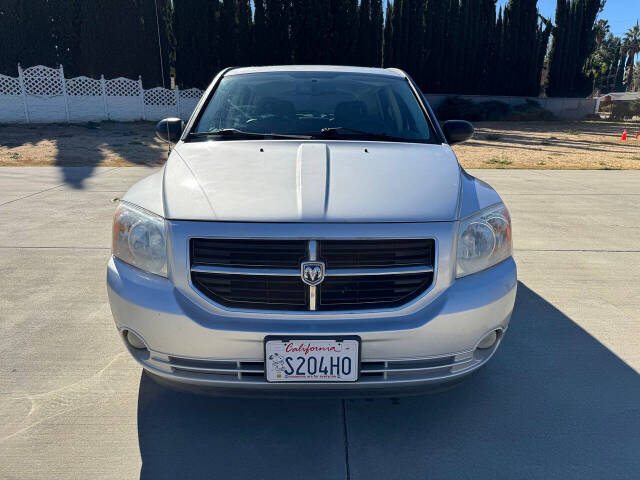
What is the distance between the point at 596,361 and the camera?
2771mm

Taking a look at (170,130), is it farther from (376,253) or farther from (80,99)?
(80,99)

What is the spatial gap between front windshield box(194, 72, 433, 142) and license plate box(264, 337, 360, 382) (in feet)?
4.82

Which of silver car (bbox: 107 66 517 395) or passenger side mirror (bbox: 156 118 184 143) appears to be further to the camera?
passenger side mirror (bbox: 156 118 184 143)

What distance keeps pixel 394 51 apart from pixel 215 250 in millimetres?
25246

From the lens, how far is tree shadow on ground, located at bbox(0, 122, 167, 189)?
10.3 meters

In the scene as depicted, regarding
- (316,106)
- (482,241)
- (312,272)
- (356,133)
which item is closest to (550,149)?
(316,106)

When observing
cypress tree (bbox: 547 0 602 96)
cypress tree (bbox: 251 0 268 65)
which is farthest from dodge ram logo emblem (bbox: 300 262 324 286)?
cypress tree (bbox: 547 0 602 96)

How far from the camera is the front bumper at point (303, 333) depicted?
1.88m

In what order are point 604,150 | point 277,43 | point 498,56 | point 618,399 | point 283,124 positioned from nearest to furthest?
point 618,399
point 283,124
point 604,150
point 277,43
point 498,56

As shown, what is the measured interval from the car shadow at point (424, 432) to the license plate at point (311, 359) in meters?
0.41

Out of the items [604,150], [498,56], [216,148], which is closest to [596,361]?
[216,148]

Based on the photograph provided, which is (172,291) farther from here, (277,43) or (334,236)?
(277,43)

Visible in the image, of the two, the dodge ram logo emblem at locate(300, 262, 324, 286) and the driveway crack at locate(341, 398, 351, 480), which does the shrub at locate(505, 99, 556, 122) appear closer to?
the driveway crack at locate(341, 398, 351, 480)

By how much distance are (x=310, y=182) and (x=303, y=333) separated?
69 centimetres
